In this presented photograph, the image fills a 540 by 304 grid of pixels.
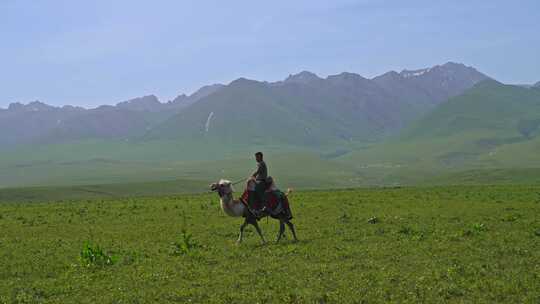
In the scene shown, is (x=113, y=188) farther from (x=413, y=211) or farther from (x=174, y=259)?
(x=174, y=259)

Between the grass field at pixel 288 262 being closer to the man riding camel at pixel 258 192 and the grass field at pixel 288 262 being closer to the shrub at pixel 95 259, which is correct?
the shrub at pixel 95 259

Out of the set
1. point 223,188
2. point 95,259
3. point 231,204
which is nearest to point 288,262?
point 231,204

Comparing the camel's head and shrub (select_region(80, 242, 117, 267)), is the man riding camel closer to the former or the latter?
the camel's head

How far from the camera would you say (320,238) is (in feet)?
77.6

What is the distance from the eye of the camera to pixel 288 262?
1795cm

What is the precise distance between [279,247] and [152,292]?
7.37m

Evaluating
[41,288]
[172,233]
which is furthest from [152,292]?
[172,233]

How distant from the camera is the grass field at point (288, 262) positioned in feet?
46.0

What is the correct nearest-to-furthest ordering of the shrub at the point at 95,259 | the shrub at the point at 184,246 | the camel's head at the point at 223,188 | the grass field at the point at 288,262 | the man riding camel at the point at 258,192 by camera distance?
the grass field at the point at 288,262 → the shrub at the point at 95,259 → the shrub at the point at 184,246 → the camel's head at the point at 223,188 → the man riding camel at the point at 258,192

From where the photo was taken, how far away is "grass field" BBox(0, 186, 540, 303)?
14023mm

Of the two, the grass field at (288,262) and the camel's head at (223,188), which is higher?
the camel's head at (223,188)

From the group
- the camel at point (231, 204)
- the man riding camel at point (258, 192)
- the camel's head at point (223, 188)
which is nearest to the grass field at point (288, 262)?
the camel at point (231, 204)

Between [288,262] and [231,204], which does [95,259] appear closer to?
[231,204]

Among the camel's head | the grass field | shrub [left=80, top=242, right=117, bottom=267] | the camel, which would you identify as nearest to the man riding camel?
the camel
